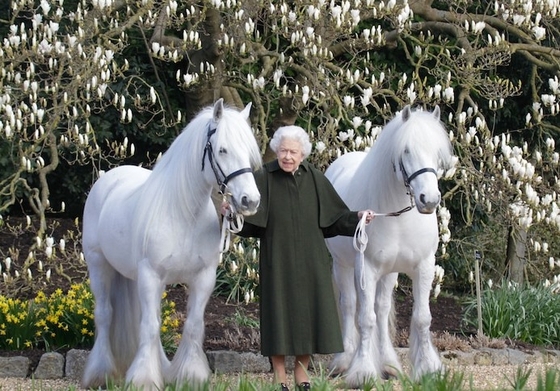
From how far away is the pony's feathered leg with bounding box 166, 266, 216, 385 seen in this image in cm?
613

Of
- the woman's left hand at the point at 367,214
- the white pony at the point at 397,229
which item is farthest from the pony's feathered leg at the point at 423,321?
the woman's left hand at the point at 367,214

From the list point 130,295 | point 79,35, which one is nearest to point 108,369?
point 130,295

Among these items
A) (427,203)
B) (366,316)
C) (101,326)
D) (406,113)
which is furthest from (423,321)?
(101,326)

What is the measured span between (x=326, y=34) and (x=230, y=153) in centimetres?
407

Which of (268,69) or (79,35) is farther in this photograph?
(268,69)

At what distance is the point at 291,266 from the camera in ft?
19.2

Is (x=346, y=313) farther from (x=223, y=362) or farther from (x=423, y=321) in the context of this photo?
(x=223, y=362)

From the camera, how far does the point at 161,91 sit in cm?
1130

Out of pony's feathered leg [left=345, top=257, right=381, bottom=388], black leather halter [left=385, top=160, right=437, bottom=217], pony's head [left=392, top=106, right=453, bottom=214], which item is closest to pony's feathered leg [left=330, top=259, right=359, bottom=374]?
pony's feathered leg [left=345, top=257, right=381, bottom=388]

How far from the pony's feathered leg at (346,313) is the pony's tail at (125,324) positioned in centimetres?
137

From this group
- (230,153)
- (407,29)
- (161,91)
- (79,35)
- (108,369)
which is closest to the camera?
(230,153)

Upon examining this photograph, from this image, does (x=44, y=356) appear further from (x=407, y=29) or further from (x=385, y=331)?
(x=407, y=29)

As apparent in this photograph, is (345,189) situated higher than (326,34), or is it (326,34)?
(326,34)

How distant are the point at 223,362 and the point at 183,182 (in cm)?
189
